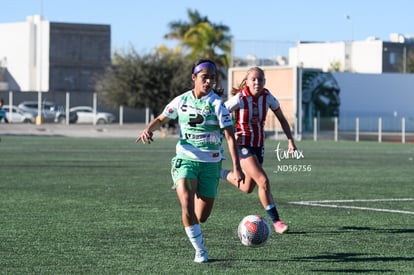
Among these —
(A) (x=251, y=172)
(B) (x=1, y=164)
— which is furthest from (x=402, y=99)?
(A) (x=251, y=172)

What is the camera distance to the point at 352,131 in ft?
239

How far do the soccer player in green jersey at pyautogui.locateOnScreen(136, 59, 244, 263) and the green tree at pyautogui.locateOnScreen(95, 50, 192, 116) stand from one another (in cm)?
6426

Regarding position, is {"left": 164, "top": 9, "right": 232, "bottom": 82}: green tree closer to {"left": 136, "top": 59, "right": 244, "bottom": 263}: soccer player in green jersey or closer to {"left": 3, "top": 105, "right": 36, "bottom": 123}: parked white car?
{"left": 3, "top": 105, "right": 36, "bottom": 123}: parked white car

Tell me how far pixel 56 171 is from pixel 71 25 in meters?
75.5

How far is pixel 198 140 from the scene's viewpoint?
35.0 ft

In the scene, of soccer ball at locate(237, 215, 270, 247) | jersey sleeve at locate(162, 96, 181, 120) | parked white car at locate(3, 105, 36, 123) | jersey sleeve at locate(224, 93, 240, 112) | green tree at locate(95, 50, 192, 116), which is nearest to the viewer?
jersey sleeve at locate(162, 96, 181, 120)

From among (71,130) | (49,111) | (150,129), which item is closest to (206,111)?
(150,129)

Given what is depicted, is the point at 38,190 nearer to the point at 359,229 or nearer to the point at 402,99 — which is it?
the point at 359,229

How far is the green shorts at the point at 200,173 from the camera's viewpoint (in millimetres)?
10633

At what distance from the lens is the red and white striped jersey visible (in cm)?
1339

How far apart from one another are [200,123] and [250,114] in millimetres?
2866

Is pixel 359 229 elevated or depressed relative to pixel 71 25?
depressed

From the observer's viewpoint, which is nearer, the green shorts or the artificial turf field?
the artificial turf field

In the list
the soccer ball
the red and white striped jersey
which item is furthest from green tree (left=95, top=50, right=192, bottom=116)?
the soccer ball
